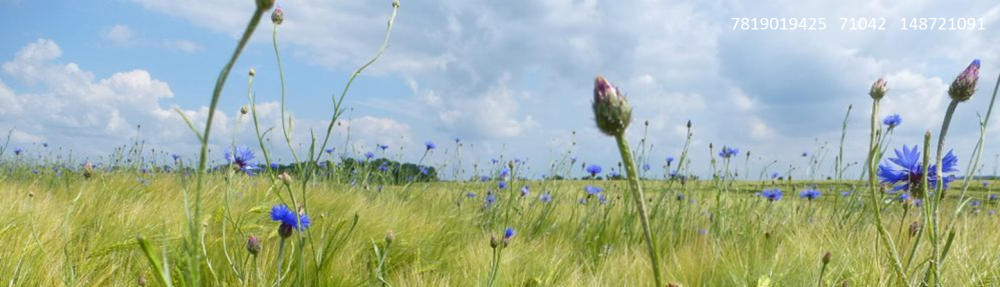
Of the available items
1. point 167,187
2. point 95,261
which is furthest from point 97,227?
point 167,187

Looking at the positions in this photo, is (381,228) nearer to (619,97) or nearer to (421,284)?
(421,284)

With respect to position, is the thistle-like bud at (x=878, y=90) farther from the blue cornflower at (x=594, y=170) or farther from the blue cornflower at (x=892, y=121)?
the blue cornflower at (x=594, y=170)

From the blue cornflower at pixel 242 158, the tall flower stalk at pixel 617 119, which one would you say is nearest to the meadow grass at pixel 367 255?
the blue cornflower at pixel 242 158

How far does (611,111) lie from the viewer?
71 centimetres

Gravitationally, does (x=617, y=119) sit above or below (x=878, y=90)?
below

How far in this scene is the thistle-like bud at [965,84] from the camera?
142cm

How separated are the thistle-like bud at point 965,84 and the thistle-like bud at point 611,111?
3.42ft

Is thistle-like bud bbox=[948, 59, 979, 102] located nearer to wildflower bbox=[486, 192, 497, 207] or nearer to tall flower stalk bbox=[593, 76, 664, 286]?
tall flower stalk bbox=[593, 76, 664, 286]

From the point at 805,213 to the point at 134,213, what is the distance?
13.3 ft

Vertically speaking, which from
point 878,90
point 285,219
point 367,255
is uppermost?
point 878,90

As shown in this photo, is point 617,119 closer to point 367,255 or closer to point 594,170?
point 367,255

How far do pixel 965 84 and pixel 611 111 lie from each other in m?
1.08

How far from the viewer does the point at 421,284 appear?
6.32 feet

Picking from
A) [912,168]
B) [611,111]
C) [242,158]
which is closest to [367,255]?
[242,158]
